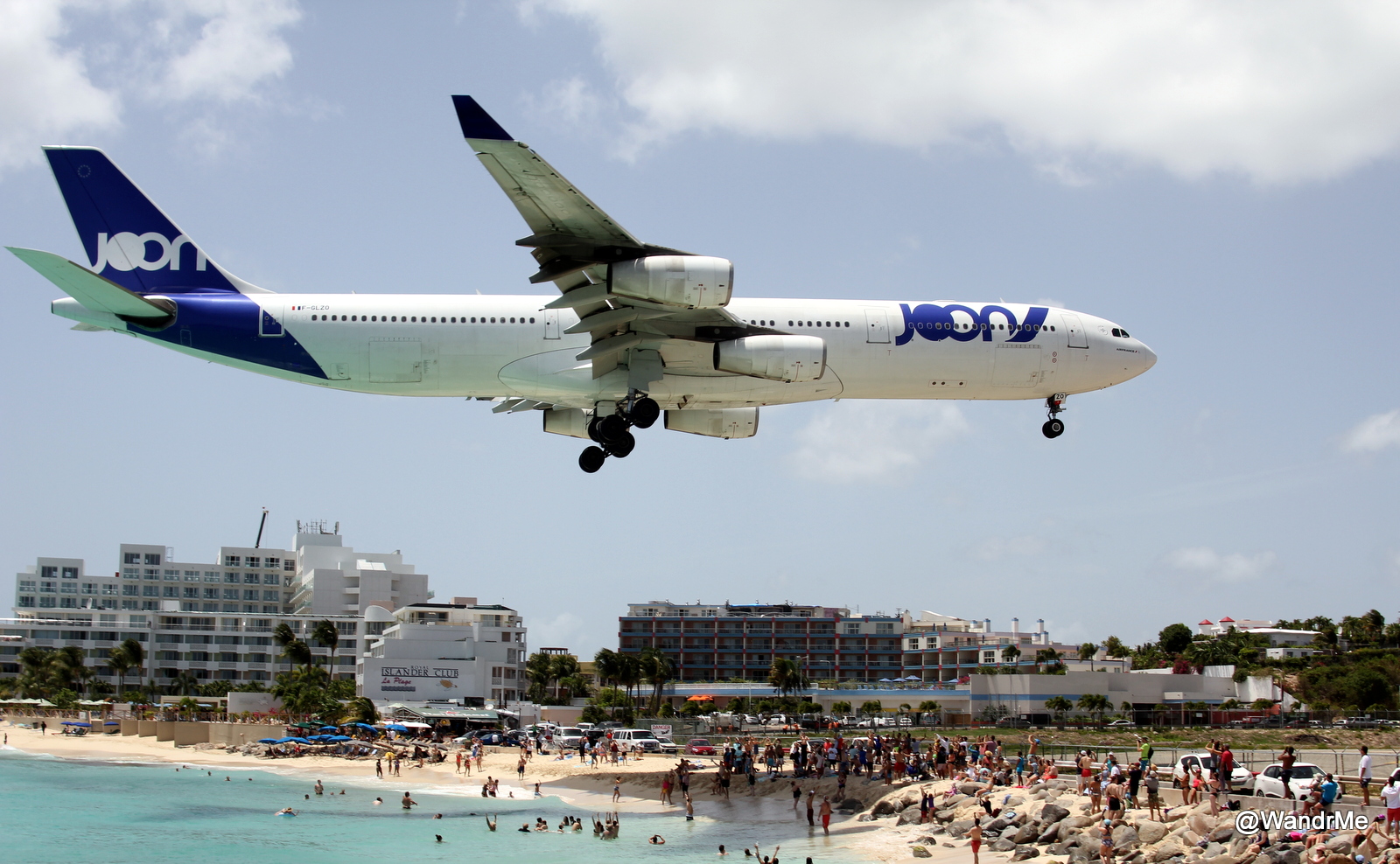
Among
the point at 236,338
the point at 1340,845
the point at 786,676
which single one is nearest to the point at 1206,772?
the point at 1340,845

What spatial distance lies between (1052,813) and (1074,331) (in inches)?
505

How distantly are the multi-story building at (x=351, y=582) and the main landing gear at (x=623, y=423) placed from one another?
9647 centimetres

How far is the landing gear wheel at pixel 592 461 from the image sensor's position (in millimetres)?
33219

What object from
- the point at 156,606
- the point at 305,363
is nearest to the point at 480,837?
the point at 305,363

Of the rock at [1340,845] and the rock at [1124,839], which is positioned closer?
the rock at [1340,845]

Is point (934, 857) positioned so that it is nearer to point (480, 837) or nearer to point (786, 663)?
point (480, 837)

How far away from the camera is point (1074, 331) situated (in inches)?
1352

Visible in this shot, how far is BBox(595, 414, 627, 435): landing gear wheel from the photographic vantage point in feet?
103

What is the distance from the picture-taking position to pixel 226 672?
11906 centimetres

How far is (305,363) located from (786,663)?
254 ft

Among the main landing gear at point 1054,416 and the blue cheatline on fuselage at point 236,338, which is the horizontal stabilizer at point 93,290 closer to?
the blue cheatline on fuselage at point 236,338

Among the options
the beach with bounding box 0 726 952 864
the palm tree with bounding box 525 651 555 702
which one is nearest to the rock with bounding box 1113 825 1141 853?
the beach with bounding box 0 726 952 864

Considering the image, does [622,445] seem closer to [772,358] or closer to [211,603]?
[772,358]

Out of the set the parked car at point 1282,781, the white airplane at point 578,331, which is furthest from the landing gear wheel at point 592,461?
the parked car at point 1282,781
